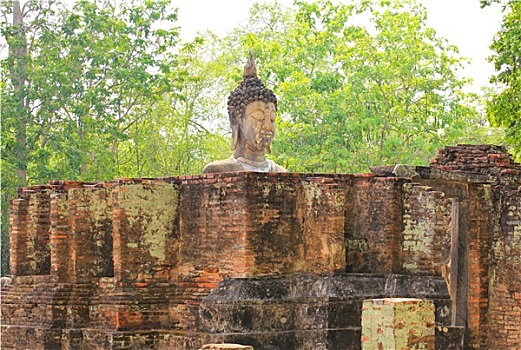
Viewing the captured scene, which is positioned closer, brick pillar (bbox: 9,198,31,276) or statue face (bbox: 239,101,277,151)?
statue face (bbox: 239,101,277,151)

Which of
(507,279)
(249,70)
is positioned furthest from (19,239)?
(507,279)

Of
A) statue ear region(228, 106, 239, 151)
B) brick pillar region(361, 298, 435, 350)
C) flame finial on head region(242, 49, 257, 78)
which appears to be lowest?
brick pillar region(361, 298, 435, 350)

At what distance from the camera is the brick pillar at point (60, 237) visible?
1375 centimetres

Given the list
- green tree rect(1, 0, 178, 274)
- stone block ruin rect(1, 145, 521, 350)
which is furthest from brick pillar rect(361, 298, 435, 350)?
green tree rect(1, 0, 178, 274)

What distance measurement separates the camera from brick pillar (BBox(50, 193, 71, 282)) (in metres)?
13.8

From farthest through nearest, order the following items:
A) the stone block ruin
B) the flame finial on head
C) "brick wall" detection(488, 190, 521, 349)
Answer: "brick wall" detection(488, 190, 521, 349)
the flame finial on head
the stone block ruin

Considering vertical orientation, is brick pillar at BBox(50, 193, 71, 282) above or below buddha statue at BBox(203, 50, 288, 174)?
below

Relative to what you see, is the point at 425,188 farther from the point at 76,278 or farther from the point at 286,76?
the point at 286,76

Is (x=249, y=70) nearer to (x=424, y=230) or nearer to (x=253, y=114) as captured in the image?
(x=253, y=114)

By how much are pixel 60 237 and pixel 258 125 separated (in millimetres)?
2817

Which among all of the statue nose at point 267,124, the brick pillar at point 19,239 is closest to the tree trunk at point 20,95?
the brick pillar at point 19,239

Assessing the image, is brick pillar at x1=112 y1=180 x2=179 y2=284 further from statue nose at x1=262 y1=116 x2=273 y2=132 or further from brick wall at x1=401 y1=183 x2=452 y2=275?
brick wall at x1=401 y1=183 x2=452 y2=275

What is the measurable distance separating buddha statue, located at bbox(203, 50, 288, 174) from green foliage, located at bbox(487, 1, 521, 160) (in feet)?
13.5

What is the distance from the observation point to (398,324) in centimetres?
1102
